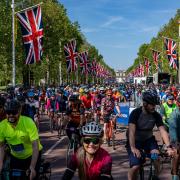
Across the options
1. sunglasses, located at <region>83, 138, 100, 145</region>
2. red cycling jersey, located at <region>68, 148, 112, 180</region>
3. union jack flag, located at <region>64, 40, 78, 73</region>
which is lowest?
red cycling jersey, located at <region>68, 148, 112, 180</region>

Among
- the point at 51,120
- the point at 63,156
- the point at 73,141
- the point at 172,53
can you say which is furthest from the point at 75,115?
the point at 172,53

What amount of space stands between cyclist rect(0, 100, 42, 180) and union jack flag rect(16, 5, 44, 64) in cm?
1870

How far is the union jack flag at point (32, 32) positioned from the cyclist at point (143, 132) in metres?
17.6

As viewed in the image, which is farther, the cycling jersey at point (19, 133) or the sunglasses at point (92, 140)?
the cycling jersey at point (19, 133)

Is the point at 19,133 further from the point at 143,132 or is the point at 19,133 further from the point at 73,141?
the point at 73,141

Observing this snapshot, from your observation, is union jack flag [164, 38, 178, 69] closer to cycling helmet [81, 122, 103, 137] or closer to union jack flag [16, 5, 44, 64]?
union jack flag [16, 5, 44, 64]

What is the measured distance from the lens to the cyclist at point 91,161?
4.27 m

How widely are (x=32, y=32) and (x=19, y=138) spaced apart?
19.3m

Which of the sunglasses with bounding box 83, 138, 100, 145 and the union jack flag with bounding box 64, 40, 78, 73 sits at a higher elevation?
the union jack flag with bounding box 64, 40, 78, 73

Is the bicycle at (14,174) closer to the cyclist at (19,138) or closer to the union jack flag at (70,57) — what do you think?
the cyclist at (19,138)

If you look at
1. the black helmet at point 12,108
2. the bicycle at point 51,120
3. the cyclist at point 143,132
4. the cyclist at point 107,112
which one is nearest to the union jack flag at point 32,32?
the bicycle at point 51,120

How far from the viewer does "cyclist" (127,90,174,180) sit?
6441mm

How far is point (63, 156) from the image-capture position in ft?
39.1

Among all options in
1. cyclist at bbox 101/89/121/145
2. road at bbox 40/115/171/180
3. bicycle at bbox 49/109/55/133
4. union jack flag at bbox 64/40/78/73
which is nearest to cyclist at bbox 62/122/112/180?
road at bbox 40/115/171/180
